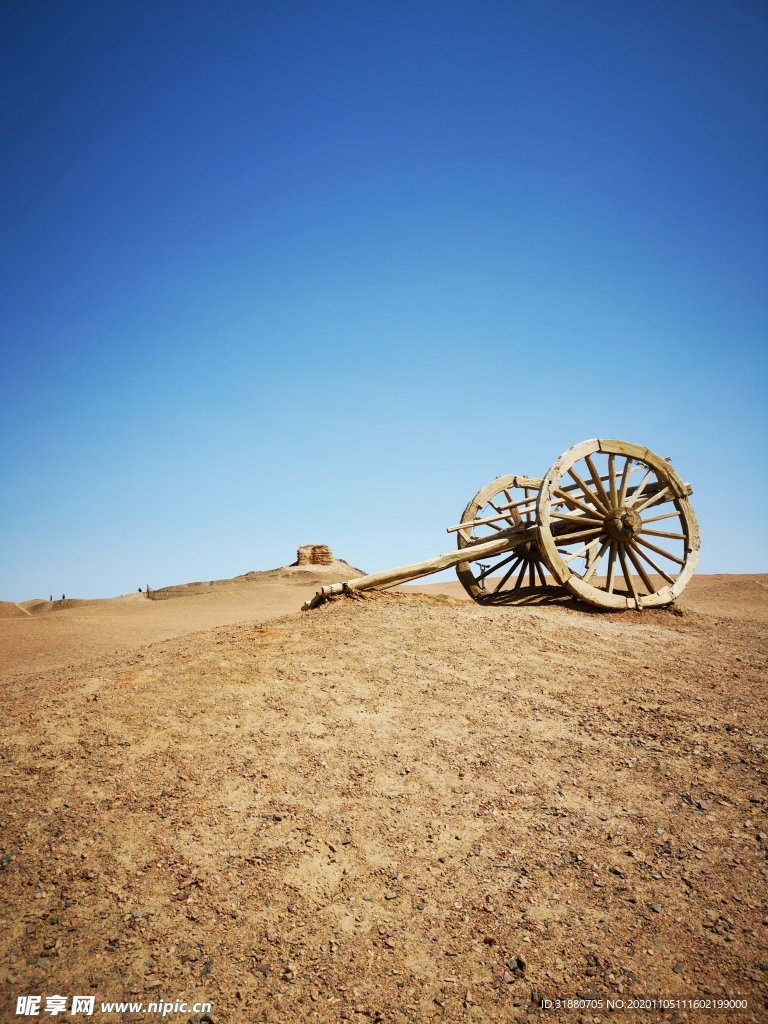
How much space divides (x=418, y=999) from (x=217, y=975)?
100 centimetres

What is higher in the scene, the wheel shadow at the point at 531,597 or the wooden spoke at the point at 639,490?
the wooden spoke at the point at 639,490

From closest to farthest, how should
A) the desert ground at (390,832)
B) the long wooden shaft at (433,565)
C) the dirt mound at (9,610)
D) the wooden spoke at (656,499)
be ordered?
Answer: the desert ground at (390,832)
the long wooden shaft at (433,565)
the wooden spoke at (656,499)
the dirt mound at (9,610)

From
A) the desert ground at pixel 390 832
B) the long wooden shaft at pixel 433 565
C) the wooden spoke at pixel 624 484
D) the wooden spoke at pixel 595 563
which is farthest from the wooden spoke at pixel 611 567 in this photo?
the desert ground at pixel 390 832

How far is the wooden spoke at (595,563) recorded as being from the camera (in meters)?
8.94

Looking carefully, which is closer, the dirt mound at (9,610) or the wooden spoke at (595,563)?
the wooden spoke at (595,563)

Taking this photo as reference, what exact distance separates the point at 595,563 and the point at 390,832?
19.9 feet

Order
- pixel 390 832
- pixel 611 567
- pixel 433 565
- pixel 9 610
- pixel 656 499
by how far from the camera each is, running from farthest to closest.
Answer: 1. pixel 9 610
2. pixel 656 499
3. pixel 611 567
4. pixel 433 565
5. pixel 390 832

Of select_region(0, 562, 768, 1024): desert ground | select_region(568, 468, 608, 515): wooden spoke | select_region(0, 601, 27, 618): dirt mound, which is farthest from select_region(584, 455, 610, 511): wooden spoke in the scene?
select_region(0, 601, 27, 618): dirt mound

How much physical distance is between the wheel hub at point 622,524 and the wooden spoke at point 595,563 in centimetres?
17

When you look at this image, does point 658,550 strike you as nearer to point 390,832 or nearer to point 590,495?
point 590,495

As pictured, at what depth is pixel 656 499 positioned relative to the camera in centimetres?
977

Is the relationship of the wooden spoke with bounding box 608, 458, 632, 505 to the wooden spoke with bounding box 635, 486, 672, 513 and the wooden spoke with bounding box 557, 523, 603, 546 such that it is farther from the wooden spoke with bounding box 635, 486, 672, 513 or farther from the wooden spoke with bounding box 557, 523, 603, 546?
the wooden spoke with bounding box 557, 523, 603, 546

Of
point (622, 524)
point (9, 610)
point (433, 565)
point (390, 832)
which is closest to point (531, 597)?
point (622, 524)

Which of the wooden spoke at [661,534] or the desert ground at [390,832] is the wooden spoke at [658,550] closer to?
the wooden spoke at [661,534]
